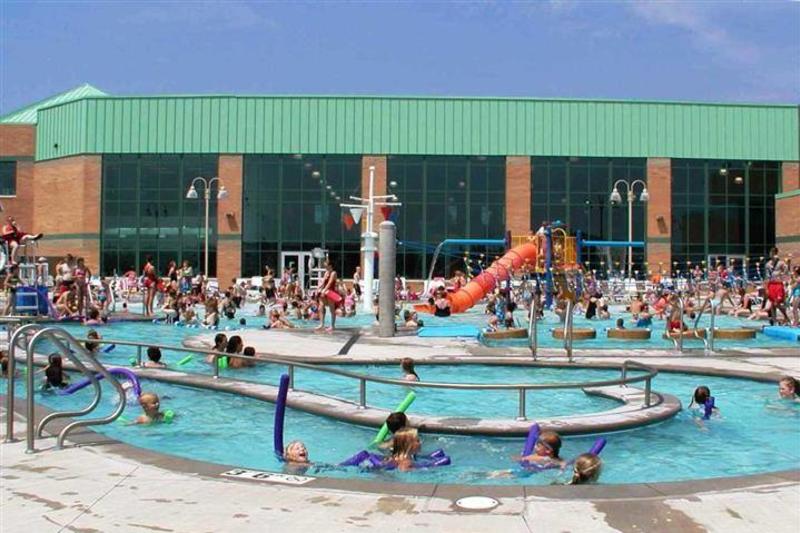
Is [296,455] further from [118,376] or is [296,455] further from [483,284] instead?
[483,284]

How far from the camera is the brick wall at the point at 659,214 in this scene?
176 ft

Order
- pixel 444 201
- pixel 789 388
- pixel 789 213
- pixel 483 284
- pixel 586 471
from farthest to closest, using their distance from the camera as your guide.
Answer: pixel 444 201 → pixel 789 213 → pixel 483 284 → pixel 789 388 → pixel 586 471

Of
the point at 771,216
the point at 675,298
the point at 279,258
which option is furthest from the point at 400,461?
the point at 771,216

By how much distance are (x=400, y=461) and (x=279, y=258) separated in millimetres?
46560

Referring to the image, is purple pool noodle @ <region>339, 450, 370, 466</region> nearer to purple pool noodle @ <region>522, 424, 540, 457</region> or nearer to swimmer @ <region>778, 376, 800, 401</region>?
purple pool noodle @ <region>522, 424, 540, 457</region>

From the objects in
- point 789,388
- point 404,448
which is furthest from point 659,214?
point 404,448

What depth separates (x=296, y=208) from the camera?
5438cm

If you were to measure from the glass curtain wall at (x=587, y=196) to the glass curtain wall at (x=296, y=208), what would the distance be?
474 inches

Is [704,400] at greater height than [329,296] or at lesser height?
lesser

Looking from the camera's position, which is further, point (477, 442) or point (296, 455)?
point (477, 442)

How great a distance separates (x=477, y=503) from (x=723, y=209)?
53.7m

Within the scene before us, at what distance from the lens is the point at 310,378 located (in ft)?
46.7

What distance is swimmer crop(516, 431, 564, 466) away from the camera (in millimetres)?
7887

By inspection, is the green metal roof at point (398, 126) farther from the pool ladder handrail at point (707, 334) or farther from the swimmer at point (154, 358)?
the swimmer at point (154, 358)
